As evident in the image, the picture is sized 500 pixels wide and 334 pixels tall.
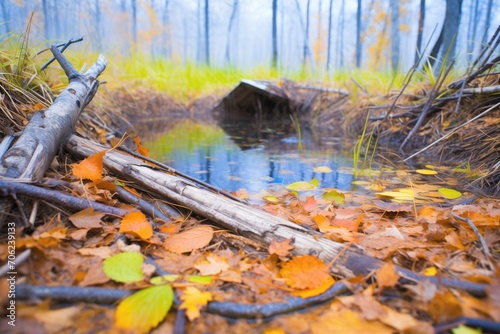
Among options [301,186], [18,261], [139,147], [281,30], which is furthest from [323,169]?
[281,30]

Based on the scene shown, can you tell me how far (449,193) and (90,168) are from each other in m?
1.81

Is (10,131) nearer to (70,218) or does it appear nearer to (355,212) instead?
(70,218)

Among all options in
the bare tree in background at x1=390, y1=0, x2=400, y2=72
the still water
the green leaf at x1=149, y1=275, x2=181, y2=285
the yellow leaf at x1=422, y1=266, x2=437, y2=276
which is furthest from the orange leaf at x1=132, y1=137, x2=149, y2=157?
the bare tree in background at x1=390, y1=0, x2=400, y2=72

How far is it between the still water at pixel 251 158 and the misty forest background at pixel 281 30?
115 centimetres

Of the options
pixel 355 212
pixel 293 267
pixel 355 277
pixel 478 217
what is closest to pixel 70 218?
pixel 293 267

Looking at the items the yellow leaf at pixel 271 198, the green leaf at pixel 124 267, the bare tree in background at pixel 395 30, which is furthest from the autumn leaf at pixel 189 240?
the bare tree in background at pixel 395 30

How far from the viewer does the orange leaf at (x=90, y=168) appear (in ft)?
3.44

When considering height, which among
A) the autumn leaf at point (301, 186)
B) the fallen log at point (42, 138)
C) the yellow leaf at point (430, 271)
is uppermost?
the fallen log at point (42, 138)

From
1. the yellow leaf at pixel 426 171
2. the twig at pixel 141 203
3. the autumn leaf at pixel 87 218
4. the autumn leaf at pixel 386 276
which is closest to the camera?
the autumn leaf at pixel 386 276

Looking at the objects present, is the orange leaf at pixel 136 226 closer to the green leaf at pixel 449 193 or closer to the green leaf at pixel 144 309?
the green leaf at pixel 144 309

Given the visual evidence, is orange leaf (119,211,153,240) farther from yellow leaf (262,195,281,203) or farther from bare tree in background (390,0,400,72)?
bare tree in background (390,0,400,72)

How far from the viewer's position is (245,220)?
94cm

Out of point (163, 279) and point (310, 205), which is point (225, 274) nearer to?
point (163, 279)

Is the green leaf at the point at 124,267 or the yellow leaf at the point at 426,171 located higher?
the green leaf at the point at 124,267
